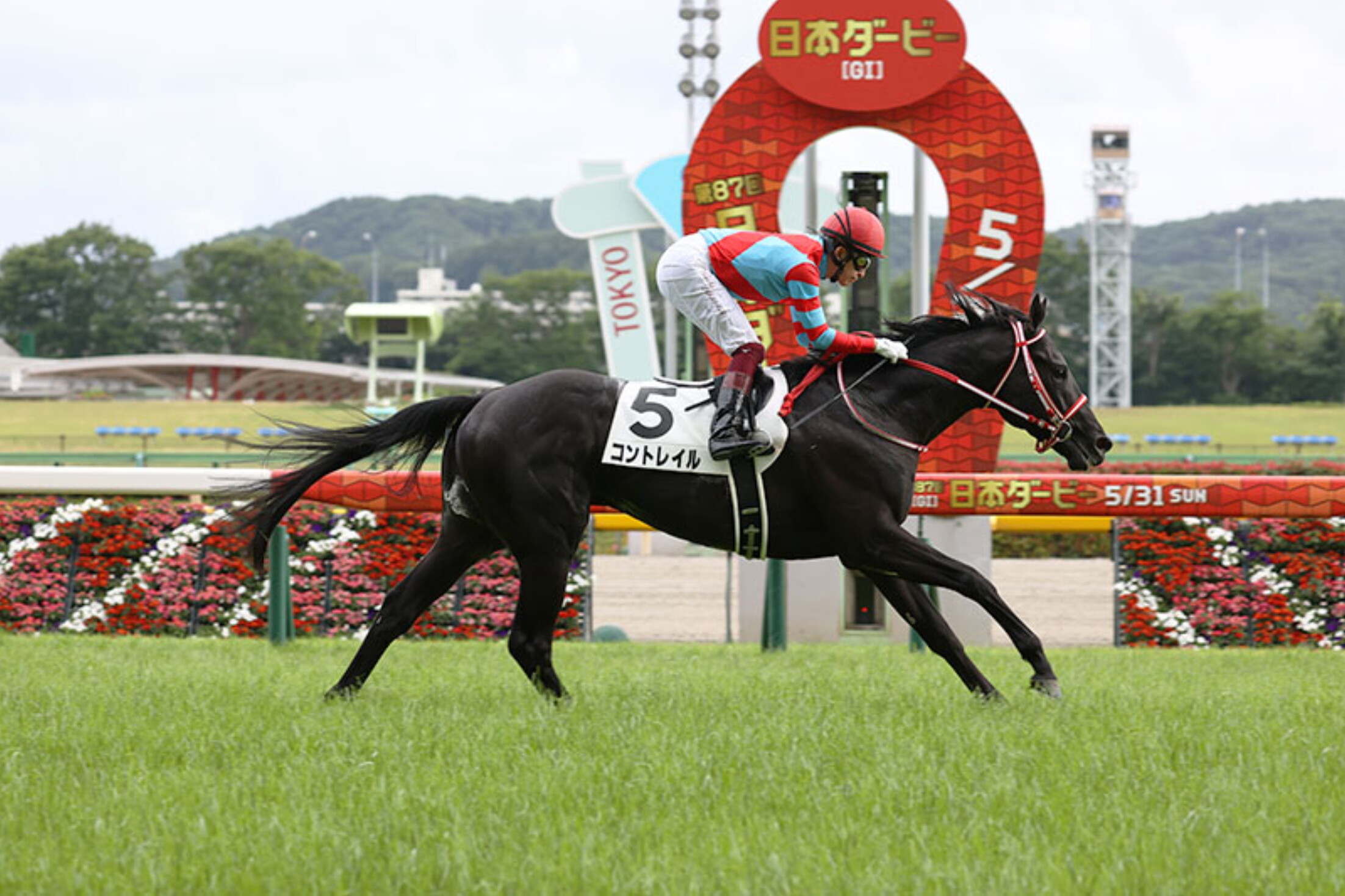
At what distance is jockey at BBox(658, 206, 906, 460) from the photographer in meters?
4.83

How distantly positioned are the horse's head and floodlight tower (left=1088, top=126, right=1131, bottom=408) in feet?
207

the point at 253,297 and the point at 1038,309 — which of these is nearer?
the point at 1038,309

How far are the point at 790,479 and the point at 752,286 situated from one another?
675 mm

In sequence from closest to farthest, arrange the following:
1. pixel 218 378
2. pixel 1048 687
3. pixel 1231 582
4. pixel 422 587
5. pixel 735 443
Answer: pixel 735 443, pixel 1048 687, pixel 422 587, pixel 1231 582, pixel 218 378

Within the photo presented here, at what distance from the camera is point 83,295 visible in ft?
266

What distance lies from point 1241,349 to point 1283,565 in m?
60.6

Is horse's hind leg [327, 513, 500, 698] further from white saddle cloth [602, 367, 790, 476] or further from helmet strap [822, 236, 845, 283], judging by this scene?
helmet strap [822, 236, 845, 283]

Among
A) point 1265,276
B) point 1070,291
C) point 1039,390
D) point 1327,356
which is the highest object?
point 1265,276

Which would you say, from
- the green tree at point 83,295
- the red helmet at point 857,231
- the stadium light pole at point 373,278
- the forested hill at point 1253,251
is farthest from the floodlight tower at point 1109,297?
the red helmet at point 857,231

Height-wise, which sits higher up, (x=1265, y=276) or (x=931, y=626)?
(x=1265, y=276)

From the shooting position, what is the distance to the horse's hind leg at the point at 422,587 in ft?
16.8

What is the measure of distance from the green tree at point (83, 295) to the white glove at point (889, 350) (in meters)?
80.1

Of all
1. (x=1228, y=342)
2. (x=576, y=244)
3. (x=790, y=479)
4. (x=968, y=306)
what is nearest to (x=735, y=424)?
(x=790, y=479)

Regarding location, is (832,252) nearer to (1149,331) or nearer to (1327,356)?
(1327,356)
